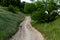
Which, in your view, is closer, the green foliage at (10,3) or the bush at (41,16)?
the bush at (41,16)

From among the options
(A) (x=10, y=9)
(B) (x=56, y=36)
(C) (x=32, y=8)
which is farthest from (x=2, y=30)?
(C) (x=32, y=8)

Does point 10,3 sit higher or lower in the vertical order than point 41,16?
lower

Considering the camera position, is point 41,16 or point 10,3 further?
point 10,3

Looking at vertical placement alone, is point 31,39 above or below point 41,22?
above

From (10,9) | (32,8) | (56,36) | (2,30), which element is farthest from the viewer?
(32,8)

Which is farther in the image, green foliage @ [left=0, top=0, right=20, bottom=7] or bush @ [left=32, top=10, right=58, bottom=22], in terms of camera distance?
green foliage @ [left=0, top=0, right=20, bottom=7]

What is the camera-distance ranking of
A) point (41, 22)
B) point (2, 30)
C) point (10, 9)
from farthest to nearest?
1. point (10, 9)
2. point (41, 22)
3. point (2, 30)

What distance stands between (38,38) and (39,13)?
347 inches

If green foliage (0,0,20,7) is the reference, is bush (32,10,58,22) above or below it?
above

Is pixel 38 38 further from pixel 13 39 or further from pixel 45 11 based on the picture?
pixel 45 11

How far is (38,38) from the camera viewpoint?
53.3 ft

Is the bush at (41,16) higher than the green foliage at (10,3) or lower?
higher

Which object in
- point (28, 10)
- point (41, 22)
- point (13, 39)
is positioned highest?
point (13, 39)

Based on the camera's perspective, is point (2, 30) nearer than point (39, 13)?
Yes
